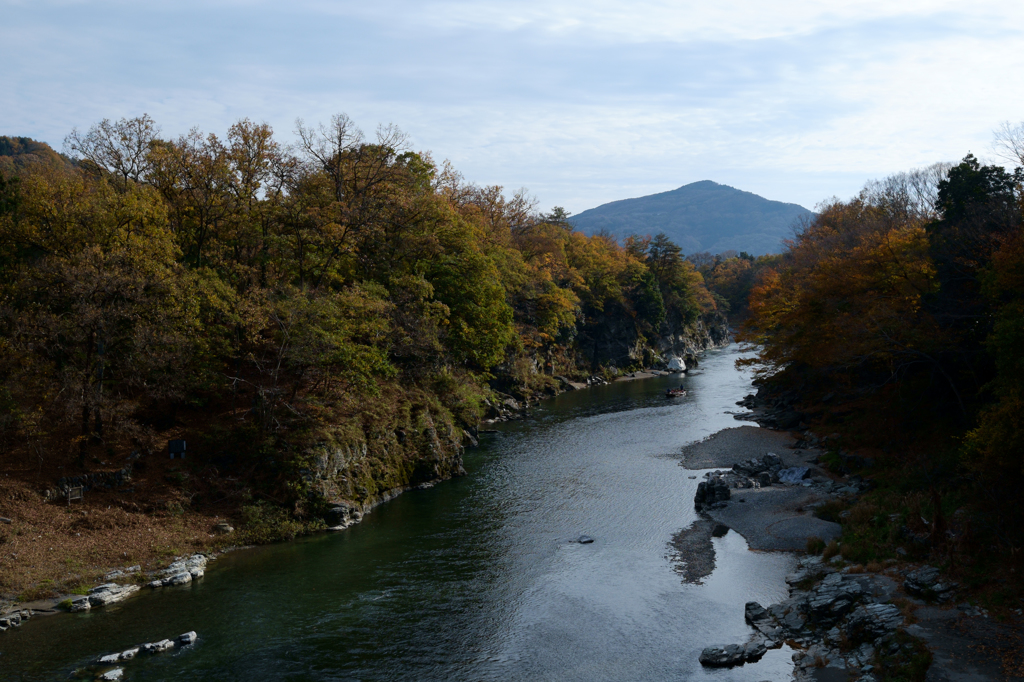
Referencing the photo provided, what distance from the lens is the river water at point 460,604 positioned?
62.0ft

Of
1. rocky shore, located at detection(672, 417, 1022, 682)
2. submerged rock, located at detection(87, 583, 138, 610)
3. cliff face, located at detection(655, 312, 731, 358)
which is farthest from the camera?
cliff face, located at detection(655, 312, 731, 358)

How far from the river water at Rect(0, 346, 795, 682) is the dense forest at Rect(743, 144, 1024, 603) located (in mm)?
6207

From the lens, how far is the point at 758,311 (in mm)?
60344

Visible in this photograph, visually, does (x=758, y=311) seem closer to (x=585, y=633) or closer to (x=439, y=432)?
(x=439, y=432)

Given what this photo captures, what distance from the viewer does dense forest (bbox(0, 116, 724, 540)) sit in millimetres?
27312

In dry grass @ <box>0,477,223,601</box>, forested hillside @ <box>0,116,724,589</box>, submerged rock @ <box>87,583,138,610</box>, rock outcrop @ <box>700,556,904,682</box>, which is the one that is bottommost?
rock outcrop @ <box>700,556,904,682</box>

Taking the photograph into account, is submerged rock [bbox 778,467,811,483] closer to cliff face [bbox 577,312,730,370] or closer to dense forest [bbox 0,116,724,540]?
dense forest [bbox 0,116,724,540]

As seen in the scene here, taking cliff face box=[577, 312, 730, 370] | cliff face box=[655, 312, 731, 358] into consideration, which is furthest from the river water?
cliff face box=[655, 312, 731, 358]

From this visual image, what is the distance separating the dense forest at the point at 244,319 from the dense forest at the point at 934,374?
77.5 ft

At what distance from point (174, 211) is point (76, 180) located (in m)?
5.84

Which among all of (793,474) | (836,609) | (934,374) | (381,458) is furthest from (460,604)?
(934,374)

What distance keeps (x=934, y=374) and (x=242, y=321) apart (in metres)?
34.6

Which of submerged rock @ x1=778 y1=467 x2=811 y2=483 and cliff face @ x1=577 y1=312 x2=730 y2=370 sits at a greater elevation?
cliff face @ x1=577 y1=312 x2=730 y2=370

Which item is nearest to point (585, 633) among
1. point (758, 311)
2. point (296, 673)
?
point (296, 673)
